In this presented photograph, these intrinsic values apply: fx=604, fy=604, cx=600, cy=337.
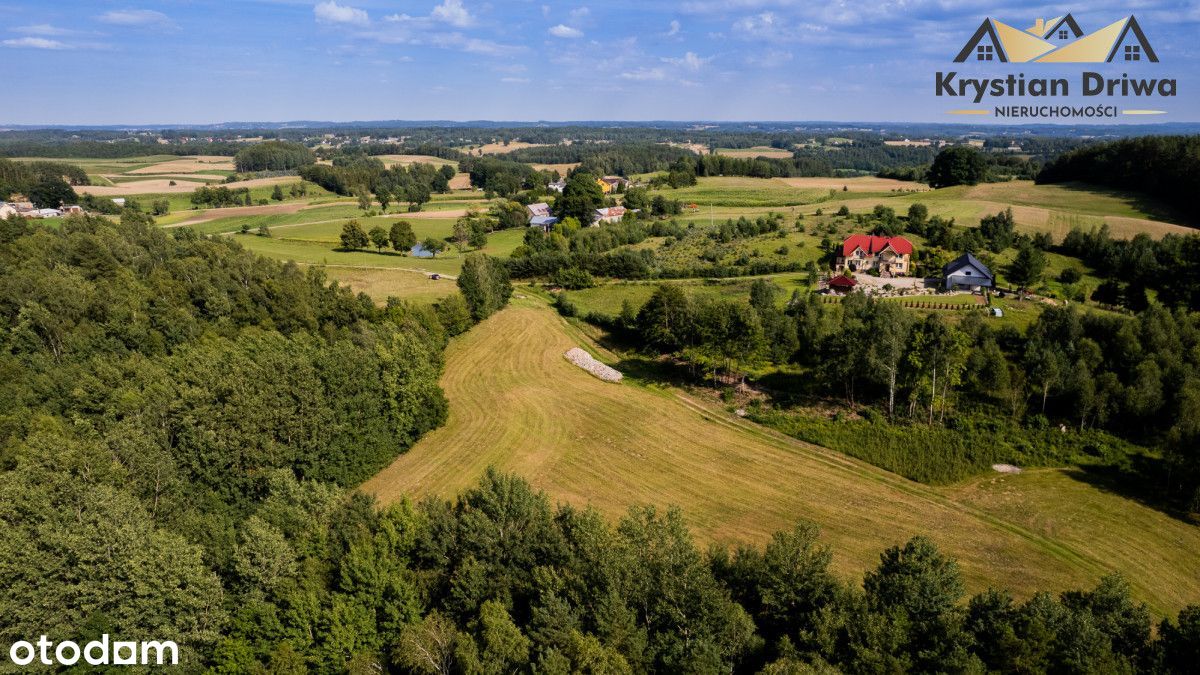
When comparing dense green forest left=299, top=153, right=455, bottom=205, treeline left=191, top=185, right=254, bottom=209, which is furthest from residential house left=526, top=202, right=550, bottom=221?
treeline left=191, top=185, right=254, bottom=209

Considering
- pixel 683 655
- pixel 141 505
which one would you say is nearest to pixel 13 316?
pixel 141 505

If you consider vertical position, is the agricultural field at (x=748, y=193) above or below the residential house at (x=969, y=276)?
above

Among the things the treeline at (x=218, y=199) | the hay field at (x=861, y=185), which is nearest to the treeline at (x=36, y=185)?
the treeline at (x=218, y=199)

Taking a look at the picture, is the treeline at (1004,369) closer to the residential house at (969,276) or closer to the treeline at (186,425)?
the residential house at (969,276)

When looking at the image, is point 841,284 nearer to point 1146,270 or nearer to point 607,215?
point 1146,270

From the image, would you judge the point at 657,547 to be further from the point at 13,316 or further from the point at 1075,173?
the point at 1075,173
